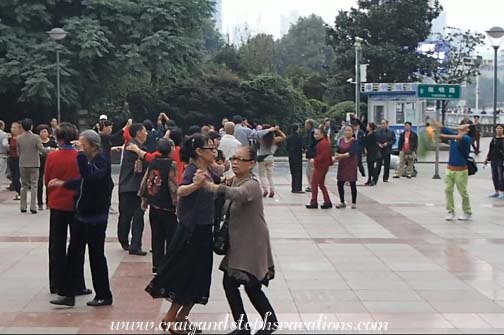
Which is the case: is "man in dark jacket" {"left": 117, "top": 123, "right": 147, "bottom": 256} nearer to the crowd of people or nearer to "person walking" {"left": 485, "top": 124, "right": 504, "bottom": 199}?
the crowd of people

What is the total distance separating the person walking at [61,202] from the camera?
8180mm

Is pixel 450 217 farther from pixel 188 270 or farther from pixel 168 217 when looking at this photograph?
pixel 188 270

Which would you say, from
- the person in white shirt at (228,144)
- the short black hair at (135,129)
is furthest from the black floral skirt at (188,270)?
the person in white shirt at (228,144)

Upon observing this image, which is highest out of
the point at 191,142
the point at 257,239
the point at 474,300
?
the point at 191,142

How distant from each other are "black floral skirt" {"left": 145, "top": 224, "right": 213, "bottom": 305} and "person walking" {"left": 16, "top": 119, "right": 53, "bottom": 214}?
864 centimetres

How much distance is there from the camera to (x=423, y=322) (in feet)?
24.3

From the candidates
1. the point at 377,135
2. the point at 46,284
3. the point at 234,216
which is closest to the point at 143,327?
the point at 234,216

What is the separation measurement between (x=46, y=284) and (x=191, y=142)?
303cm

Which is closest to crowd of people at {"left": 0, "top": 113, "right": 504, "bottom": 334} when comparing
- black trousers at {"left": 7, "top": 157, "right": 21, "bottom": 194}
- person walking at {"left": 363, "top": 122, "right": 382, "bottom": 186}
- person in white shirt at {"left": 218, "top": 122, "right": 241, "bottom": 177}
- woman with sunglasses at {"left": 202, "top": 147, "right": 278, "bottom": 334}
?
woman with sunglasses at {"left": 202, "top": 147, "right": 278, "bottom": 334}

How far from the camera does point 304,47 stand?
274 ft

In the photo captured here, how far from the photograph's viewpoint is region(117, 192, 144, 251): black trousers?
36.2ft

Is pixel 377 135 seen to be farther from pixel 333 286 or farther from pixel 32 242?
pixel 333 286

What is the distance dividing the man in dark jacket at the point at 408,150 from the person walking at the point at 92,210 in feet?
53.2

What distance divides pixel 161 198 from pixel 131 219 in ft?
8.32
